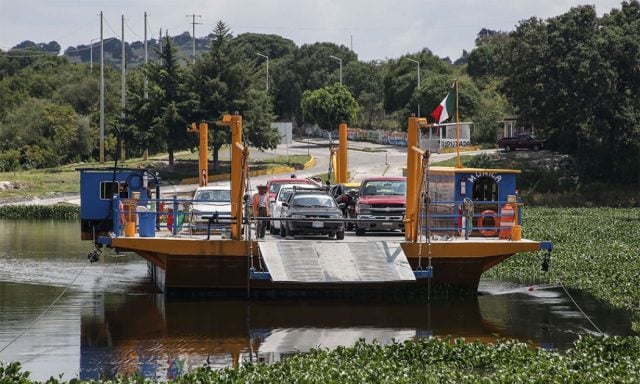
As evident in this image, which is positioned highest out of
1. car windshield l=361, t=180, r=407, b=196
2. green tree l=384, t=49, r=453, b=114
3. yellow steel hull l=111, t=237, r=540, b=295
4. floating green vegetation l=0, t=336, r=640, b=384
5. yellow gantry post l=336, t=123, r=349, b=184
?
green tree l=384, t=49, r=453, b=114

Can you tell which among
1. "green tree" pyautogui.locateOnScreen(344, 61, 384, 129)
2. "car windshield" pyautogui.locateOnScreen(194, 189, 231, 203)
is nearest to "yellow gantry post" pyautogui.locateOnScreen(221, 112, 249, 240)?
"car windshield" pyautogui.locateOnScreen(194, 189, 231, 203)

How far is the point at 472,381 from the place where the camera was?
55.2 feet

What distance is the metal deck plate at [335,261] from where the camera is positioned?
83.1ft

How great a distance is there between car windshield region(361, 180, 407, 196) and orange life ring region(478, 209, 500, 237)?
323cm

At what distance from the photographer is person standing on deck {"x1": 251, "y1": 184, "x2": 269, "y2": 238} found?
95.2 feet

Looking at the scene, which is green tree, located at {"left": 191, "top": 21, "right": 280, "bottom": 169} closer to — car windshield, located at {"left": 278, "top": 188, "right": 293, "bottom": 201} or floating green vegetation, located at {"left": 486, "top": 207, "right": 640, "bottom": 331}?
floating green vegetation, located at {"left": 486, "top": 207, "right": 640, "bottom": 331}

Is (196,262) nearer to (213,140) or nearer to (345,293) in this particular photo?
(345,293)

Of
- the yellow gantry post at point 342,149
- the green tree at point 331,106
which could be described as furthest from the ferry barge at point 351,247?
the green tree at point 331,106

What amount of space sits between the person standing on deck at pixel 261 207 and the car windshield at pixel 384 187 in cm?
319

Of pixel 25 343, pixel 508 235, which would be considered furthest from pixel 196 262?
pixel 508 235

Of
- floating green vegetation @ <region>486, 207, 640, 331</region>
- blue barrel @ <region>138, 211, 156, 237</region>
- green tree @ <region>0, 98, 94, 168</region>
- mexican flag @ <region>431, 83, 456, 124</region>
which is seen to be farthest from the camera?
green tree @ <region>0, 98, 94, 168</region>

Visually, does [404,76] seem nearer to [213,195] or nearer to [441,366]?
[213,195]

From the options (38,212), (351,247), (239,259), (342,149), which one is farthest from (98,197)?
(38,212)

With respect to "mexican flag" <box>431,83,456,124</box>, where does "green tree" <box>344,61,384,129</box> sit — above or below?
above
